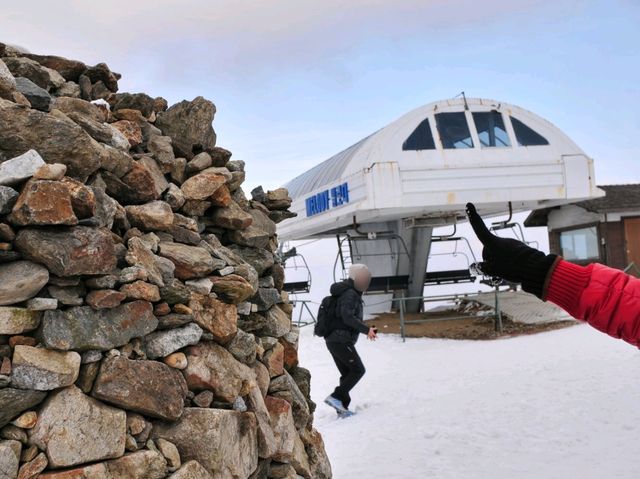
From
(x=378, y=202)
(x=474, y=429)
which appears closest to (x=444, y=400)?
(x=474, y=429)

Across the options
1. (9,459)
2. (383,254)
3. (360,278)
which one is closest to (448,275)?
(383,254)

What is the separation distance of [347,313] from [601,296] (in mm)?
5396

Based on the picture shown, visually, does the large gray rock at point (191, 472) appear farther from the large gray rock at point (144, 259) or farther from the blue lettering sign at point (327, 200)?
the blue lettering sign at point (327, 200)

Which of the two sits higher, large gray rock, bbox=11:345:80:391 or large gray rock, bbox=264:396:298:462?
large gray rock, bbox=11:345:80:391

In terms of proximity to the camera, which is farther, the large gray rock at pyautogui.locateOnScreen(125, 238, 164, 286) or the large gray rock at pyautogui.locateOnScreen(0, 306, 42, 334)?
the large gray rock at pyautogui.locateOnScreen(125, 238, 164, 286)

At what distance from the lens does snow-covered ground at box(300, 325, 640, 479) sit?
5.53 meters

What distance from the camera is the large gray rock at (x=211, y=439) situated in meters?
2.87

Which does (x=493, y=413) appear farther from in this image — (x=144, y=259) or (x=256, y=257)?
(x=144, y=259)

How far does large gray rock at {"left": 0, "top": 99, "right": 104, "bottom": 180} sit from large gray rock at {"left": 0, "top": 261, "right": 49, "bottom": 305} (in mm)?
568

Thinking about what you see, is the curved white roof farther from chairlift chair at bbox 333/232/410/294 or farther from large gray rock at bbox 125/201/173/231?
large gray rock at bbox 125/201/173/231

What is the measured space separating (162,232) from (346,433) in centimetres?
420

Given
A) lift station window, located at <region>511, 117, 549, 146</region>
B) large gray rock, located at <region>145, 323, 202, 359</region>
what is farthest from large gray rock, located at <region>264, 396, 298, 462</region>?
lift station window, located at <region>511, 117, 549, 146</region>

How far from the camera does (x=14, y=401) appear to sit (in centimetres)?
236

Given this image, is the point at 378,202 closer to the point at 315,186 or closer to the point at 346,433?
the point at 315,186
